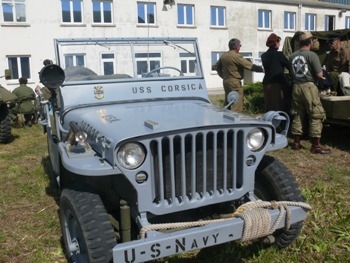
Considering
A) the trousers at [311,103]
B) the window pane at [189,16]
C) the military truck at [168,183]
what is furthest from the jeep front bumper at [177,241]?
the window pane at [189,16]

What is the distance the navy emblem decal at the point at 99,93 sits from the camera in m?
3.75

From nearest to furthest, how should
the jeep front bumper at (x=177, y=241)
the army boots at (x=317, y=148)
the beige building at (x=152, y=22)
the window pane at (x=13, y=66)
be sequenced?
the jeep front bumper at (x=177, y=241)
the army boots at (x=317, y=148)
the beige building at (x=152, y=22)
the window pane at (x=13, y=66)

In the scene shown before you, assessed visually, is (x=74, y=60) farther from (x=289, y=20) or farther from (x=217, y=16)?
(x=289, y=20)

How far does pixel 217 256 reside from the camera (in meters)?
3.13

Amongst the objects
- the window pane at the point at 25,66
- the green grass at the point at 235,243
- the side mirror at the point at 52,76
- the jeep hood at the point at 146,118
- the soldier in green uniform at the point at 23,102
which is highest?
the window pane at the point at 25,66

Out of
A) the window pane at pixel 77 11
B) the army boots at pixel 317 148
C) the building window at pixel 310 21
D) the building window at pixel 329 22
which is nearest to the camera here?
the army boots at pixel 317 148

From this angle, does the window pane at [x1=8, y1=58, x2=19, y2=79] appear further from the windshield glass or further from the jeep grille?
the jeep grille

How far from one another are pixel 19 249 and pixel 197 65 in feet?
7.71

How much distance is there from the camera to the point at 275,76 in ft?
21.3

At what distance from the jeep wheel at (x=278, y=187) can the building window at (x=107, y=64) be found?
70.0 inches

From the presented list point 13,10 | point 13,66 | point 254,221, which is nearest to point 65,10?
point 13,10

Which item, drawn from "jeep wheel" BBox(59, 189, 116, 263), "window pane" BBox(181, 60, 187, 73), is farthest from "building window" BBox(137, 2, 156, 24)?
"jeep wheel" BBox(59, 189, 116, 263)

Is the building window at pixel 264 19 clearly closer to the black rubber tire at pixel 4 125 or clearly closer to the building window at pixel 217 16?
the building window at pixel 217 16

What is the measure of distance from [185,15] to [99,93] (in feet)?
60.3
